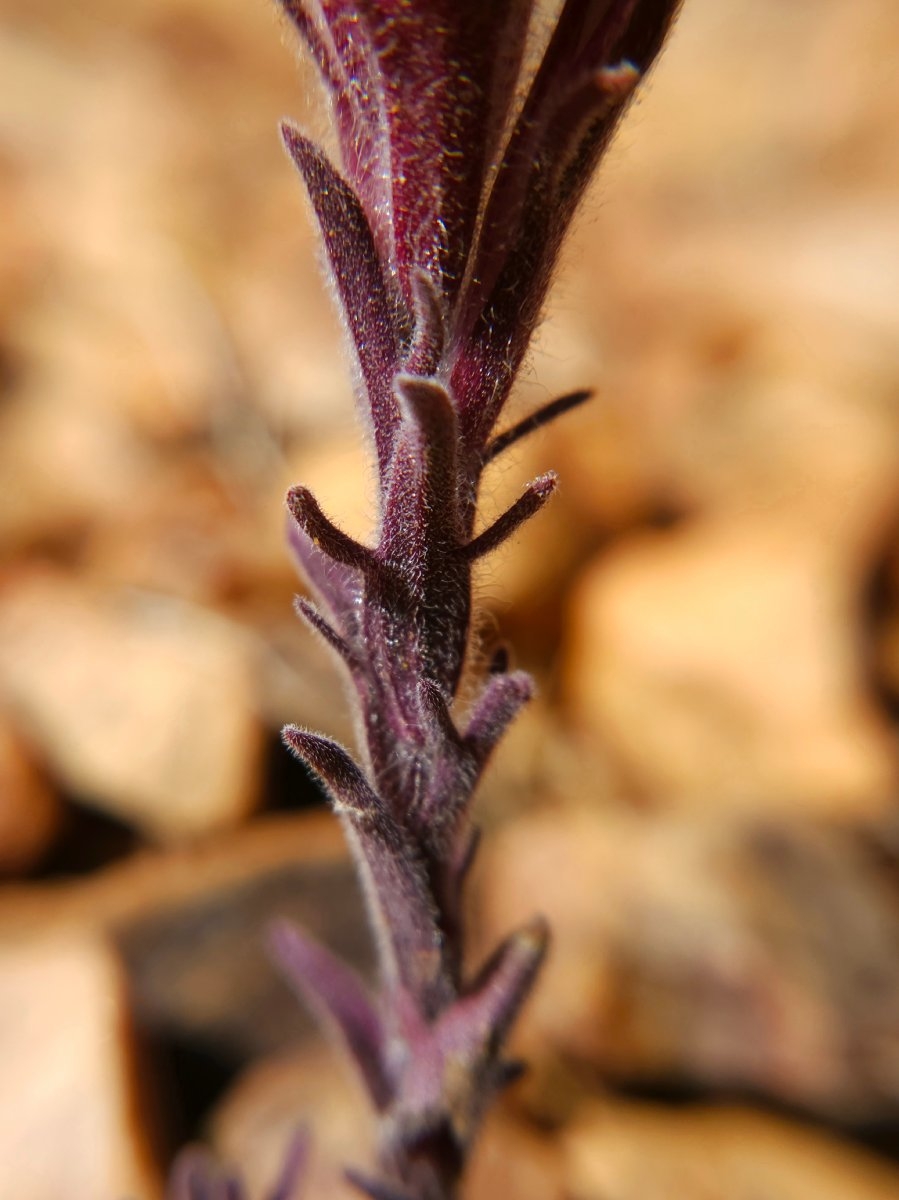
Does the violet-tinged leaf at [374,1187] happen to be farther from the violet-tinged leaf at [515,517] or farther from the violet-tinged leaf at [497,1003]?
the violet-tinged leaf at [515,517]

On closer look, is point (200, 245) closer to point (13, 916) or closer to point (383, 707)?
point (13, 916)

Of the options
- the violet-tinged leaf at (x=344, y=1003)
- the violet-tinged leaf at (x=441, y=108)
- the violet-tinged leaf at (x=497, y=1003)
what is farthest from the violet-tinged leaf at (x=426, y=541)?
the violet-tinged leaf at (x=344, y=1003)

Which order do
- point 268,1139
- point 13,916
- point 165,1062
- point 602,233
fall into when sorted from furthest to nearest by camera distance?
1. point 602,233
2. point 13,916
3. point 165,1062
4. point 268,1139

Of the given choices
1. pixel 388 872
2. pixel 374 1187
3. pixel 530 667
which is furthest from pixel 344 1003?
pixel 530 667

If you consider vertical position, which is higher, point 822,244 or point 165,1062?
point 822,244

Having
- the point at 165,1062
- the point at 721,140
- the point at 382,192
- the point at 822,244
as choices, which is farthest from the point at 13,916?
the point at 721,140
